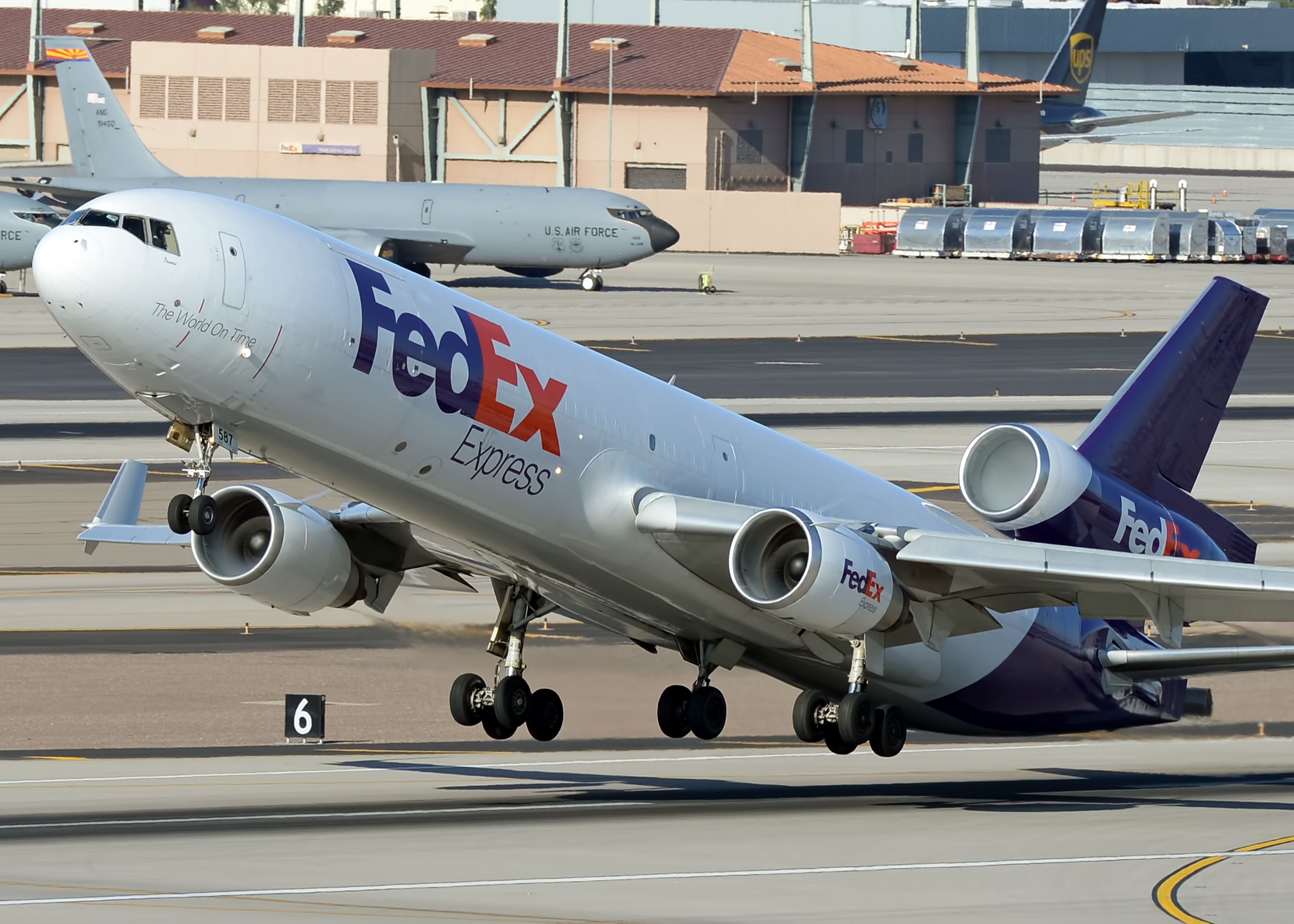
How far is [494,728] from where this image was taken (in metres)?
30.9

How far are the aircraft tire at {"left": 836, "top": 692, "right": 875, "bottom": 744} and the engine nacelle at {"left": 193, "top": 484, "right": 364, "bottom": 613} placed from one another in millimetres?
7886

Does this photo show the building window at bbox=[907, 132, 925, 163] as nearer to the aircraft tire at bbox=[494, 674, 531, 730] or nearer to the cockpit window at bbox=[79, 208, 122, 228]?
the aircraft tire at bbox=[494, 674, 531, 730]

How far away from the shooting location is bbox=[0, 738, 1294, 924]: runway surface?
24.4 meters

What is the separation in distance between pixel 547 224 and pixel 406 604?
243 ft

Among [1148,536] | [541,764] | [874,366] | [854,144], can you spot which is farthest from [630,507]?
[854,144]

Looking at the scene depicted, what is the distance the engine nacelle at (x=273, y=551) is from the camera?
99.6 feet

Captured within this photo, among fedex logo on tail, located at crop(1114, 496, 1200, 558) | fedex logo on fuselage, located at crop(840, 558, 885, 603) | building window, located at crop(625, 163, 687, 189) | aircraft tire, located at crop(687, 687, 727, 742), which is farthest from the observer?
building window, located at crop(625, 163, 687, 189)

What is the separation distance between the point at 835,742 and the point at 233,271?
11.1 m

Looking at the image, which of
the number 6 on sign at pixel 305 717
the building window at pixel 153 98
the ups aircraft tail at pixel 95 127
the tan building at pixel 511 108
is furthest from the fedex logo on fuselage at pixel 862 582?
the building window at pixel 153 98

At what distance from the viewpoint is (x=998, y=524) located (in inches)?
1294

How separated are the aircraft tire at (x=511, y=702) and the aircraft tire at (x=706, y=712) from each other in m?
2.54

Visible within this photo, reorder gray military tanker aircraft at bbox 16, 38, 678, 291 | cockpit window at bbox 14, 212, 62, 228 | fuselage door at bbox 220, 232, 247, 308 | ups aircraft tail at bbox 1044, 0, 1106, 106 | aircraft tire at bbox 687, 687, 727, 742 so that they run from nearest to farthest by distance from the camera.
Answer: fuselage door at bbox 220, 232, 247, 308
aircraft tire at bbox 687, 687, 727, 742
cockpit window at bbox 14, 212, 62, 228
gray military tanker aircraft at bbox 16, 38, 678, 291
ups aircraft tail at bbox 1044, 0, 1106, 106

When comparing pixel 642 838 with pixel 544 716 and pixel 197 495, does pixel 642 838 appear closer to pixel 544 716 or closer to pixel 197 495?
pixel 544 716

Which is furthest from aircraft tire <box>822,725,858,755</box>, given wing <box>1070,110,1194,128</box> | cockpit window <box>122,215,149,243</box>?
wing <box>1070,110,1194,128</box>
